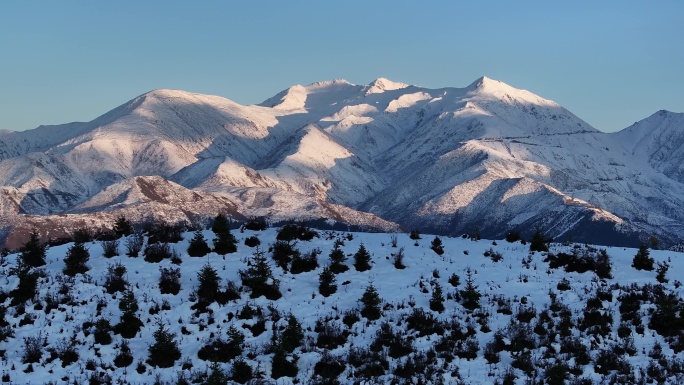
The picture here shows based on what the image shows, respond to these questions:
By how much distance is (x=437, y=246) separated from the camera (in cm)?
3816

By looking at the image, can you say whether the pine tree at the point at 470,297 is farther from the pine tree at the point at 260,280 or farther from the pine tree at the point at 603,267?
the pine tree at the point at 260,280

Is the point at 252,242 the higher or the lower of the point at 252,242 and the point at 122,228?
the lower

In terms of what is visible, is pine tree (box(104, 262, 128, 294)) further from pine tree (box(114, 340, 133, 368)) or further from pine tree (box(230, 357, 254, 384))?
pine tree (box(230, 357, 254, 384))

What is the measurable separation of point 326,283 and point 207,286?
5.14m

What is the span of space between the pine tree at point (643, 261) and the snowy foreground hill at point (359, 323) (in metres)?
0.44

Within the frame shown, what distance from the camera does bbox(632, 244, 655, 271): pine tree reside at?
113 ft

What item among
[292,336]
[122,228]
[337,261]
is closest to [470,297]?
[337,261]

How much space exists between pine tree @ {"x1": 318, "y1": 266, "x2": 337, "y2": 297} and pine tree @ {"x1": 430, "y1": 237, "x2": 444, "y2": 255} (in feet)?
23.6

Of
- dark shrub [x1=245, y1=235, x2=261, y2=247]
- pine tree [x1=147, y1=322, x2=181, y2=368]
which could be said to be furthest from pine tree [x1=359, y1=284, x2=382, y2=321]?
dark shrub [x1=245, y1=235, x2=261, y2=247]

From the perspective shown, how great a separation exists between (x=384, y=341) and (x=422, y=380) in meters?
2.93

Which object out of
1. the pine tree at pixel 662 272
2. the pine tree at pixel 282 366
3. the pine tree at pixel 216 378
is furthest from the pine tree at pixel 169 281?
the pine tree at pixel 662 272

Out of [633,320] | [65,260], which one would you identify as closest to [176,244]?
[65,260]

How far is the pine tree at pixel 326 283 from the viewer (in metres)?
31.8

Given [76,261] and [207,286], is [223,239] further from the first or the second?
[76,261]
